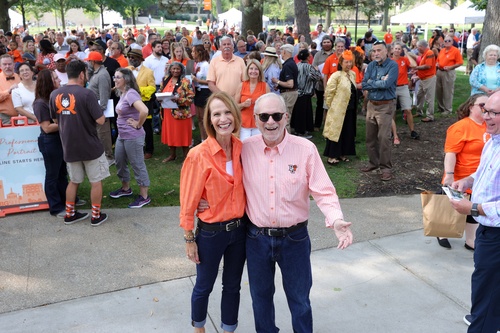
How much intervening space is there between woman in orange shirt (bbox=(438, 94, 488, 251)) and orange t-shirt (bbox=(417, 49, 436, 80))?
7206 mm

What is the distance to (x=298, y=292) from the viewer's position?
3.42 m

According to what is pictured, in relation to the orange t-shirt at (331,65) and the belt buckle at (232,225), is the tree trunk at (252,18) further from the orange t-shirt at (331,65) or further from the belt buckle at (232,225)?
the belt buckle at (232,225)

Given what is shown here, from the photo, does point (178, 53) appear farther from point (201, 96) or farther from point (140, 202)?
point (140, 202)

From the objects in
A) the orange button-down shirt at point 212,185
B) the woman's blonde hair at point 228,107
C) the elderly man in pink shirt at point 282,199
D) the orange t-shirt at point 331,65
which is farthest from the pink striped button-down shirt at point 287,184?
the orange t-shirt at point 331,65

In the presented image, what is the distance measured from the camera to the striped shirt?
3.28 metres

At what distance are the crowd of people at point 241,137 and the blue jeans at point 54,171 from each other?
1 centimetres

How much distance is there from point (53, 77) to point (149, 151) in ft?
10.7

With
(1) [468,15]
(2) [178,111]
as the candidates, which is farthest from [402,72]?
(1) [468,15]

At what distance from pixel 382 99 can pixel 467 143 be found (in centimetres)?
299

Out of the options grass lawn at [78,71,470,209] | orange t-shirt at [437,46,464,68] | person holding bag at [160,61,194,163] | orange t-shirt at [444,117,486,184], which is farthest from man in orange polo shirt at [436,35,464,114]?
orange t-shirt at [444,117,486,184]

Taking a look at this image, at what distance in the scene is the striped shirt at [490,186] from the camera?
328cm

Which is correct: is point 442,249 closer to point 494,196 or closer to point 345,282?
point 345,282

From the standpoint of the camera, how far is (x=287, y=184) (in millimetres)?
3268

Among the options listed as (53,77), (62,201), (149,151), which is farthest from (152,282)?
(149,151)
